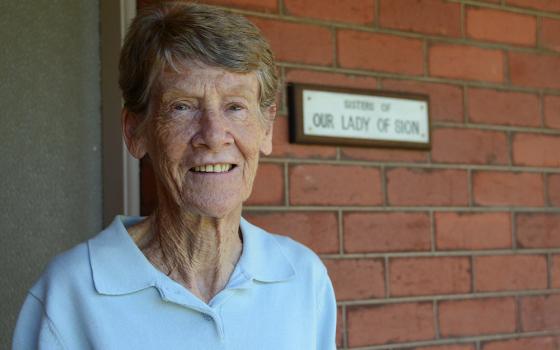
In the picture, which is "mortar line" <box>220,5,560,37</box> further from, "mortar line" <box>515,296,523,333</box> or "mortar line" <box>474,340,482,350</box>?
"mortar line" <box>474,340,482,350</box>

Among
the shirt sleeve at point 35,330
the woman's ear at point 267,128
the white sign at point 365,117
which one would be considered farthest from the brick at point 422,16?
the shirt sleeve at point 35,330

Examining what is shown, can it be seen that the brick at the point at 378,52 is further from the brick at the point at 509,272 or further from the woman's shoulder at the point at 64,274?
the woman's shoulder at the point at 64,274

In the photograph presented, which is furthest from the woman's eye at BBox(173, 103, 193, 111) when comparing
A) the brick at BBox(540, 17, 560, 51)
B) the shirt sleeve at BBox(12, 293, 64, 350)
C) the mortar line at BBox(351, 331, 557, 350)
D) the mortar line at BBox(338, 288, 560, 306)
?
the brick at BBox(540, 17, 560, 51)

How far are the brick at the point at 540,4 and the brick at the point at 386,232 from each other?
92 centimetres

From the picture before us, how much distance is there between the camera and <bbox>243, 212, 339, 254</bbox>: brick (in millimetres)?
2646

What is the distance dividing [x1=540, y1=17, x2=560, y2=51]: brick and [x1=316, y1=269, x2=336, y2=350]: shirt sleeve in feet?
5.49

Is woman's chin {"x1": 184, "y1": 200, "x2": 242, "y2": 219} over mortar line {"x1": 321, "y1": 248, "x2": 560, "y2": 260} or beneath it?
over

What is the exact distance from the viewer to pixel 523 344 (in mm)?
3141

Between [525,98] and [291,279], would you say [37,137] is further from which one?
[525,98]

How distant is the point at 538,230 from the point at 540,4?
87 centimetres

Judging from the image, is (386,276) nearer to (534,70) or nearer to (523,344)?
(523,344)

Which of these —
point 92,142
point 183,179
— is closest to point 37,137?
point 92,142

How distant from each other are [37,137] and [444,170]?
140 centimetres

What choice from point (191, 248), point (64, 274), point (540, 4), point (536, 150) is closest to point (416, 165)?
point (536, 150)
